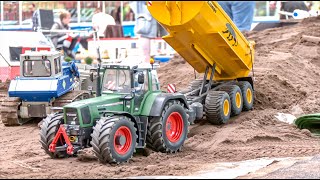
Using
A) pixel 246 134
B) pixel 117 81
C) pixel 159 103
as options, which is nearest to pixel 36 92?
pixel 117 81

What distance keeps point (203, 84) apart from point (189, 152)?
290 centimetres

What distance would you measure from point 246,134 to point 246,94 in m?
2.01

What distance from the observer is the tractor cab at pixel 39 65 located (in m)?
16.8

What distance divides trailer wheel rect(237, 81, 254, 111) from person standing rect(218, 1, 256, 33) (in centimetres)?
628

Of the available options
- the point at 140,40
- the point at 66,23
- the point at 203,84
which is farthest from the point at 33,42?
the point at 203,84

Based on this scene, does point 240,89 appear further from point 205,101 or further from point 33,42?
point 33,42

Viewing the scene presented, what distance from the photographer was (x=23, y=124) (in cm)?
1698

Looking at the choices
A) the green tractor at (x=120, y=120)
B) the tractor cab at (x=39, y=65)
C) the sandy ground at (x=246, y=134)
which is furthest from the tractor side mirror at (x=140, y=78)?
the tractor cab at (x=39, y=65)

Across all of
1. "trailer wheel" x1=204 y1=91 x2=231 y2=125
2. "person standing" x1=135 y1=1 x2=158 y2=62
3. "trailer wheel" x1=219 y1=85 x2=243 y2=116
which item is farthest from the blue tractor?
"person standing" x1=135 y1=1 x2=158 y2=62

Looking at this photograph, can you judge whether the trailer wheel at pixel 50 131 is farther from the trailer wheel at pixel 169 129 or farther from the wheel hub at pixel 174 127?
the wheel hub at pixel 174 127

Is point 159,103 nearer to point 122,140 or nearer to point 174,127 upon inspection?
point 174,127

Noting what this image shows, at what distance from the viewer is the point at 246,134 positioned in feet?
47.1

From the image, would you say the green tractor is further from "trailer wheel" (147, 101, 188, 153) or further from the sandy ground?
the sandy ground

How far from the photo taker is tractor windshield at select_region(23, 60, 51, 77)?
16781mm
